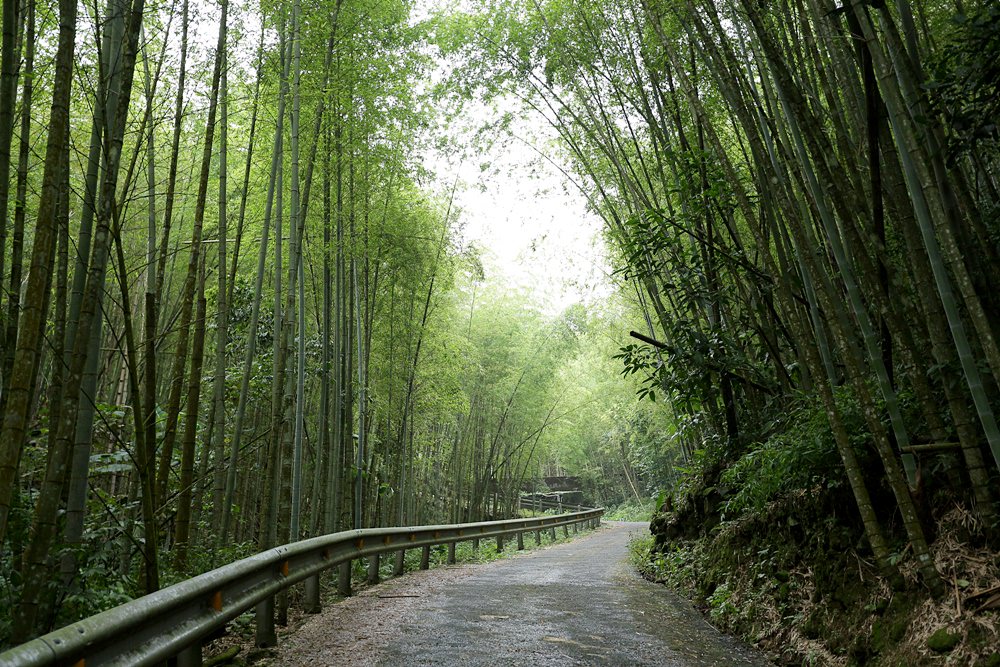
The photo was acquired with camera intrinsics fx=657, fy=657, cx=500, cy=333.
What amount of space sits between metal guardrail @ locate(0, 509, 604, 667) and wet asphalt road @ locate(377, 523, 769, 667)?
0.67 meters

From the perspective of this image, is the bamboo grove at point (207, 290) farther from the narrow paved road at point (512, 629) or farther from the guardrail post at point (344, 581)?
the narrow paved road at point (512, 629)

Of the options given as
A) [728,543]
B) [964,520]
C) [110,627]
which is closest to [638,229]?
[728,543]

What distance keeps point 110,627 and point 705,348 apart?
457 cm

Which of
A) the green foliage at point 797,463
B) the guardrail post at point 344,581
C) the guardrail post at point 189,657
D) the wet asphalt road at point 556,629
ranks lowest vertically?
the wet asphalt road at point 556,629

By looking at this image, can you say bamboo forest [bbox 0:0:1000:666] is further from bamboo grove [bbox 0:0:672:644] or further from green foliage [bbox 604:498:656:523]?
green foliage [bbox 604:498:656:523]

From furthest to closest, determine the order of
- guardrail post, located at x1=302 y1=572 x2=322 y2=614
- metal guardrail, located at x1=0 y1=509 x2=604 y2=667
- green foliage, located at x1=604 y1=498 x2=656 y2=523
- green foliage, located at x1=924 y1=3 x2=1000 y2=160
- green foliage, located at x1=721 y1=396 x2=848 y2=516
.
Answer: green foliage, located at x1=604 y1=498 x2=656 y2=523 → guardrail post, located at x1=302 y1=572 x2=322 y2=614 → green foliage, located at x1=721 y1=396 x2=848 y2=516 → green foliage, located at x1=924 y1=3 x2=1000 y2=160 → metal guardrail, located at x1=0 y1=509 x2=604 y2=667

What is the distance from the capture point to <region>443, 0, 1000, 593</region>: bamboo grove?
2607 mm

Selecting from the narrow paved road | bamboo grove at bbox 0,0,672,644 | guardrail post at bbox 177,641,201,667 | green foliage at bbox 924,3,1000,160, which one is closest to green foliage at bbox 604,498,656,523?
bamboo grove at bbox 0,0,672,644

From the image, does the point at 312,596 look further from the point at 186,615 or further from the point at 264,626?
the point at 186,615

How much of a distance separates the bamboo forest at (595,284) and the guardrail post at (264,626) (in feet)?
0.11

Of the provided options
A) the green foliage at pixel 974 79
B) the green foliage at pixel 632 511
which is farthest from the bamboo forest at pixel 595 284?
the green foliage at pixel 632 511

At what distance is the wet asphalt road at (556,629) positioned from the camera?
10.4 feet

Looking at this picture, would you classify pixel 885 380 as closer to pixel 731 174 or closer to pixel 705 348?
pixel 731 174

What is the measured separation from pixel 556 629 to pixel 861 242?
2652 mm
